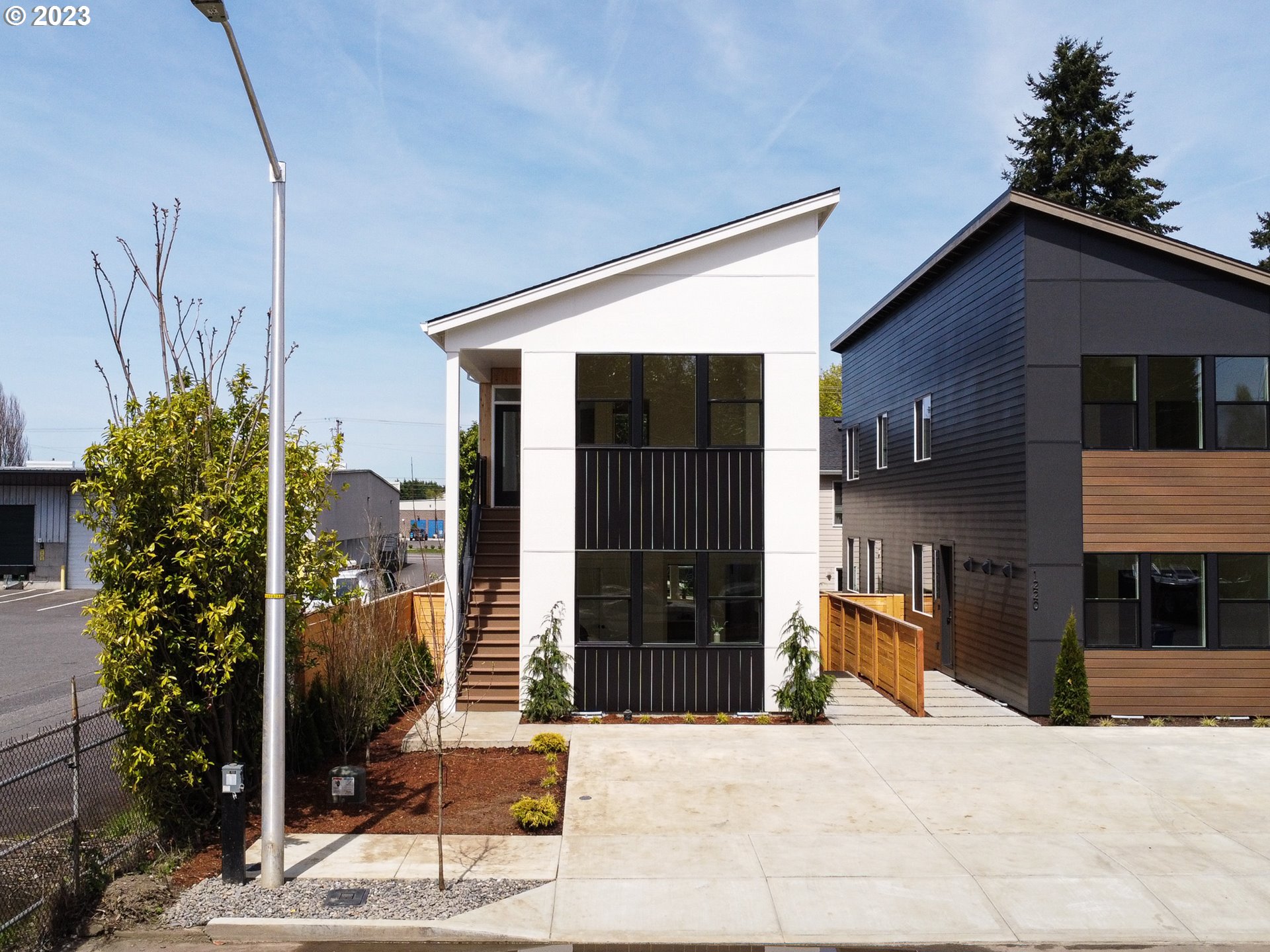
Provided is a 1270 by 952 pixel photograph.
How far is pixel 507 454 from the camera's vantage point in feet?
62.2

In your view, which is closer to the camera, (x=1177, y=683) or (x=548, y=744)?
(x=548, y=744)

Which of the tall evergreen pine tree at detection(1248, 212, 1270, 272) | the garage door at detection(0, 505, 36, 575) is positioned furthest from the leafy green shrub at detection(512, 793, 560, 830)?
the tall evergreen pine tree at detection(1248, 212, 1270, 272)

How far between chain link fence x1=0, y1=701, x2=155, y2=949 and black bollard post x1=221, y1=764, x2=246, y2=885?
1.00 metres

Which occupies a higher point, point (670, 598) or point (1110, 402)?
point (1110, 402)

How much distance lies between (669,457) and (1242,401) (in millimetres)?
9100

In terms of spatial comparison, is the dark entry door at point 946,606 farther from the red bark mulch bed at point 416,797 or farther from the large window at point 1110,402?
the red bark mulch bed at point 416,797

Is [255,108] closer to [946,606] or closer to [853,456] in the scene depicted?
[946,606]

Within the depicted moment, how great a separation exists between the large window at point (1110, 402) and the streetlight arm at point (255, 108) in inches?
477

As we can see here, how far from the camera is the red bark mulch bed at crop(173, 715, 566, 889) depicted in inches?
370

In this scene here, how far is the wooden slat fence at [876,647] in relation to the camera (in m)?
14.9

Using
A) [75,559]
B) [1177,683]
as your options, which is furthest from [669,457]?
[75,559]

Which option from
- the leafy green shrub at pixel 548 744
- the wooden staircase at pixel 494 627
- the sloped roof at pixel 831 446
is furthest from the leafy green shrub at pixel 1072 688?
the sloped roof at pixel 831 446

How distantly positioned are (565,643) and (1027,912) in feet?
26.7

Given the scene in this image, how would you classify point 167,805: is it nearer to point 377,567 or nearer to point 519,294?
point 377,567
